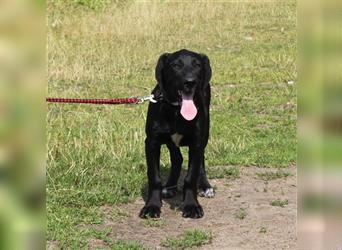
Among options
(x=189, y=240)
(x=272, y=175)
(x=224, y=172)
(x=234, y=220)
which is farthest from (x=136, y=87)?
(x=189, y=240)

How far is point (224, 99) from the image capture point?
8711 millimetres

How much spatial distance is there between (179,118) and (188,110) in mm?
113

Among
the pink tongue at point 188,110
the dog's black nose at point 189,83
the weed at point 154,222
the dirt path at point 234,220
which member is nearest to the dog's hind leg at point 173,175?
the dirt path at point 234,220

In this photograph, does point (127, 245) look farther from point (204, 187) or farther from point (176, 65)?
point (176, 65)

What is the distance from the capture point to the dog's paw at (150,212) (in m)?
4.34

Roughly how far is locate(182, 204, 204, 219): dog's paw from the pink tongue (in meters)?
0.67

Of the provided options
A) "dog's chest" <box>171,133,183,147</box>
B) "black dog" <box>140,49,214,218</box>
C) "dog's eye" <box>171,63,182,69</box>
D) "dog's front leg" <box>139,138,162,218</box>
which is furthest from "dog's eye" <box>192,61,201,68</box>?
"dog's front leg" <box>139,138,162,218</box>

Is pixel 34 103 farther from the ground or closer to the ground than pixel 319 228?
farther from the ground

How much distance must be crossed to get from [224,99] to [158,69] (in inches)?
172

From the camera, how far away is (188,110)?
4238 millimetres

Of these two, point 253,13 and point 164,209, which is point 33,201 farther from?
point 253,13

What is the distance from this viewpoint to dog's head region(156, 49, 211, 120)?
4.22 m

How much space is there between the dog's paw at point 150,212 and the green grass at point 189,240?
0.37 metres

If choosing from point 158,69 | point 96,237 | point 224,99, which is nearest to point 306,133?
point 96,237
